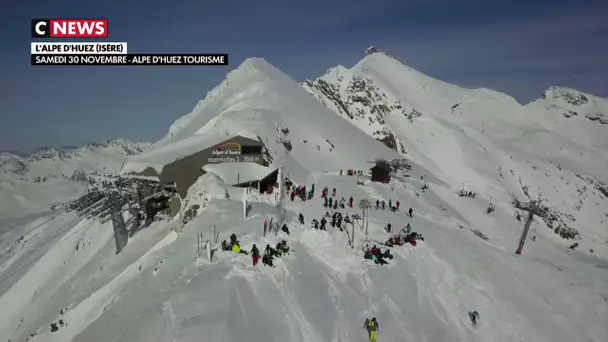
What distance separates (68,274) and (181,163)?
43.4 feet

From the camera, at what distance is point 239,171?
3991 cm

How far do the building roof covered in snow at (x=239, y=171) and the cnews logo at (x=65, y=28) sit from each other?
45.2 feet

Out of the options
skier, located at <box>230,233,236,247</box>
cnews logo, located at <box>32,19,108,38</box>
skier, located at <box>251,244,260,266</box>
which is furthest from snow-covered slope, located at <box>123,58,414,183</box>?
skier, located at <box>251,244,260,266</box>

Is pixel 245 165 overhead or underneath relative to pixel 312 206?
overhead

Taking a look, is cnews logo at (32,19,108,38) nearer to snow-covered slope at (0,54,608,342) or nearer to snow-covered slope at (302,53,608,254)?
snow-covered slope at (0,54,608,342)

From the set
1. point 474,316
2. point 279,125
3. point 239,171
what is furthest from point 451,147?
point 474,316

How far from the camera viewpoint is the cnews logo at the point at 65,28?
31922 mm

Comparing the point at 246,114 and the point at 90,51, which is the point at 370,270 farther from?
the point at 246,114

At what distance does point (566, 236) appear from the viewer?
70.6m

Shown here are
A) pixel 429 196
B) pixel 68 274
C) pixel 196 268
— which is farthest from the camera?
pixel 429 196

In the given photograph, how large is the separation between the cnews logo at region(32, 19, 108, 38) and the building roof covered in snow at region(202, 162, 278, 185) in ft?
45.2

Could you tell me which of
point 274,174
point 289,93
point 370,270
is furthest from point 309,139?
point 370,270

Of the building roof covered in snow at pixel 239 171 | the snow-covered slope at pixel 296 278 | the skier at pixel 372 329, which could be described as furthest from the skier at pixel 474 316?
the building roof covered in snow at pixel 239 171

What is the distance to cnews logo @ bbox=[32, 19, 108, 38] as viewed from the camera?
31922mm
